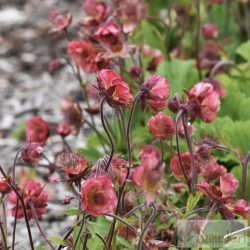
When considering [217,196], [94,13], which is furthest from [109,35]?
[217,196]

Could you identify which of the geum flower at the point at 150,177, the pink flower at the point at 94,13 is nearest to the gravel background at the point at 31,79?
the pink flower at the point at 94,13

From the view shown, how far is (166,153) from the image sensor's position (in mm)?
2467

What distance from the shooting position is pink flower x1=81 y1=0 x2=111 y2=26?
8.21ft

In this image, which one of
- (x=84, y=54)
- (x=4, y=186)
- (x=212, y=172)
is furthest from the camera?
(x=84, y=54)

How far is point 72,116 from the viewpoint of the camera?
2541 mm

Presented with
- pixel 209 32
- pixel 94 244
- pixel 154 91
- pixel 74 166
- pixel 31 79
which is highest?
pixel 154 91

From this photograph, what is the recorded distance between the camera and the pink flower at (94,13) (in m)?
2.50

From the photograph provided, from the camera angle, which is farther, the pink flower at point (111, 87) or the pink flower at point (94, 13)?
the pink flower at point (94, 13)

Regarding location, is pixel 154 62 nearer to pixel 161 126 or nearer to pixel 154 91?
pixel 161 126

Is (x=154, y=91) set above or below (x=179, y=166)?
above

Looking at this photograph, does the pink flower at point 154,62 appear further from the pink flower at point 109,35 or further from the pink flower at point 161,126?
the pink flower at point 161,126

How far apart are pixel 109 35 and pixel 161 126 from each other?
0.37 metres

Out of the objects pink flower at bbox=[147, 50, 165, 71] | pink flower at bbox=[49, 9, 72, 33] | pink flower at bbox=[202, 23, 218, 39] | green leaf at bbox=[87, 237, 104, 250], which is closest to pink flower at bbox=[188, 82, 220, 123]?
green leaf at bbox=[87, 237, 104, 250]

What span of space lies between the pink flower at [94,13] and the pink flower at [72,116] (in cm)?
26
